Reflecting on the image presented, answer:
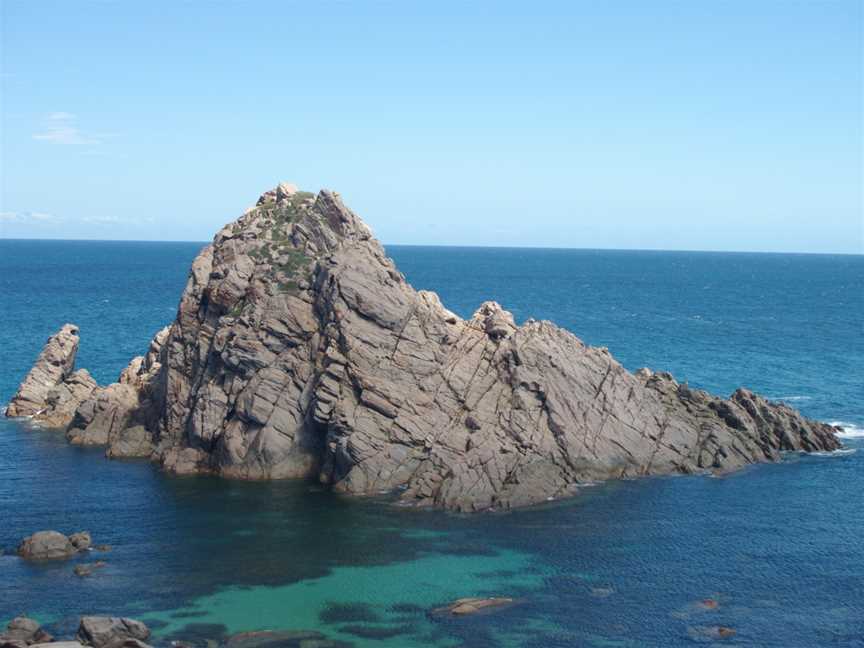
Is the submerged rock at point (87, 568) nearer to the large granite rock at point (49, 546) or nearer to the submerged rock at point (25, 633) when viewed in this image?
the large granite rock at point (49, 546)

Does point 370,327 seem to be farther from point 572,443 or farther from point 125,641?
point 125,641

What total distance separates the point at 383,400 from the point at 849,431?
52.8m

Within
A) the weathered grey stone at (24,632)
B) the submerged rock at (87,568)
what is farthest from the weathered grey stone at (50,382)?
the weathered grey stone at (24,632)

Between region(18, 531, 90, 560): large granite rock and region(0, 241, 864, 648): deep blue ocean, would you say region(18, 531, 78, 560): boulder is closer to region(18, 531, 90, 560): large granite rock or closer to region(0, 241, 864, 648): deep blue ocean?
region(18, 531, 90, 560): large granite rock

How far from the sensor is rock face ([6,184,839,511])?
8494 cm

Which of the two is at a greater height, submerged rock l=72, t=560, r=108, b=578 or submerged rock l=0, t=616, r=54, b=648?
submerged rock l=0, t=616, r=54, b=648

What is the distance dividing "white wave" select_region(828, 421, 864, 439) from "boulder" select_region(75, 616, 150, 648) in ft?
252

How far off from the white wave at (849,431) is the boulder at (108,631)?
252 ft

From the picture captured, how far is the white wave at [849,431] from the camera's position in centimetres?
10200

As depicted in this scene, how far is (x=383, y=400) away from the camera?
86812 mm

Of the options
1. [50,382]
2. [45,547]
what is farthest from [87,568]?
[50,382]

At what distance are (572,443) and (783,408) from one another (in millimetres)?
27946

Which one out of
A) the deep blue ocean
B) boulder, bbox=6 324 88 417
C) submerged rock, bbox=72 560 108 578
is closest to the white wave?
the deep blue ocean

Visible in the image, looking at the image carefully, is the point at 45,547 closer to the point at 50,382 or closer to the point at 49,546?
the point at 49,546
